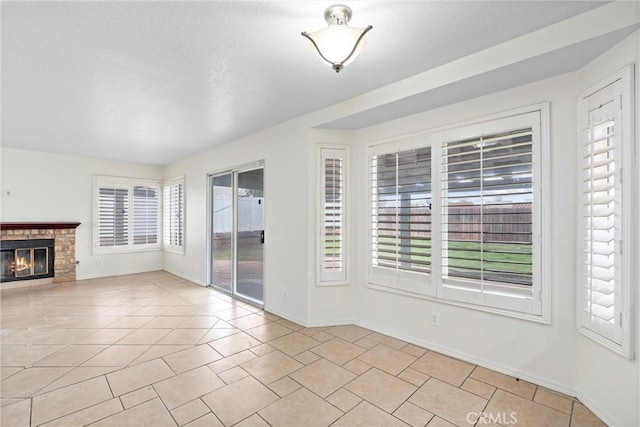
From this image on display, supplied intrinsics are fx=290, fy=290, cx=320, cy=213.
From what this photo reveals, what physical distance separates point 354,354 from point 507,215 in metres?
1.88

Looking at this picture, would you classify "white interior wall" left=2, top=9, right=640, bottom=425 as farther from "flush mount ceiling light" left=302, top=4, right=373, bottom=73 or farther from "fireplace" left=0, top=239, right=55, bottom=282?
"flush mount ceiling light" left=302, top=4, right=373, bottom=73

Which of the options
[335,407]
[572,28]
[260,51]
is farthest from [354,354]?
[572,28]

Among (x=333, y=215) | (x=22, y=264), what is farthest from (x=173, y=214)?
(x=333, y=215)

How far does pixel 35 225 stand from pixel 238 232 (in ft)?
12.9

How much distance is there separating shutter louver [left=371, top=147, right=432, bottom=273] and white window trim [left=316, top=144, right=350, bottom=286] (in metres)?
0.35

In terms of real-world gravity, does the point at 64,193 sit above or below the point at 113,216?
above

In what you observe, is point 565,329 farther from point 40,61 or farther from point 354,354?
point 40,61

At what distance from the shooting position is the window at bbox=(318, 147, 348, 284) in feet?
11.6

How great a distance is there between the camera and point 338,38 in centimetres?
169

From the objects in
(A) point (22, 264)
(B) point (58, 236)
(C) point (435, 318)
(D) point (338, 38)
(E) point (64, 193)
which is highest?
(D) point (338, 38)

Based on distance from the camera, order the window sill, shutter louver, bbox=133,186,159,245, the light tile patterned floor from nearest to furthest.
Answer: the light tile patterned floor
the window sill
shutter louver, bbox=133,186,159,245

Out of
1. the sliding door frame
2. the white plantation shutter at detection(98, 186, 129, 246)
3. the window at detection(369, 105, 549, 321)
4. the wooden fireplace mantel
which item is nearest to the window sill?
the window at detection(369, 105, 549, 321)

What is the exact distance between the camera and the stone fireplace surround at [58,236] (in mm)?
5222

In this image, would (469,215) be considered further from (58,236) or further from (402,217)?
(58,236)
